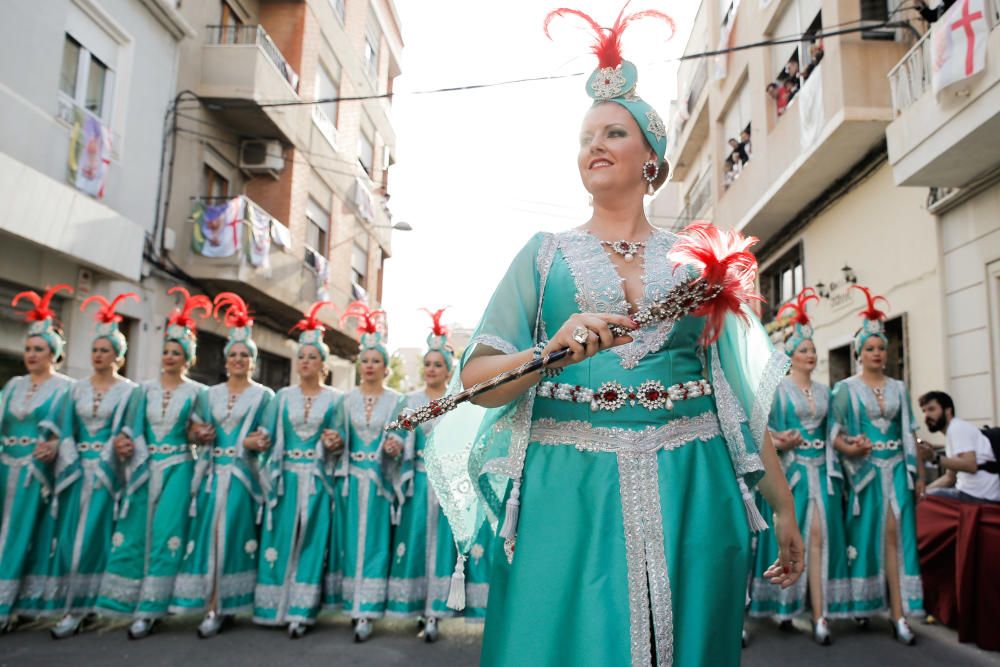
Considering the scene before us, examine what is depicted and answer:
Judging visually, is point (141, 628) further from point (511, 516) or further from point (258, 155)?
point (258, 155)

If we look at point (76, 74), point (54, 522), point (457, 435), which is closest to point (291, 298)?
point (76, 74)

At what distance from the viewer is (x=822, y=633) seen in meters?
5.18

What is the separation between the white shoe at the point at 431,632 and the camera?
525 cm

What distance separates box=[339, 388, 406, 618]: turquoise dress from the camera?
18.3ft

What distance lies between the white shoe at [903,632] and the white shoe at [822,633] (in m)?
0.45

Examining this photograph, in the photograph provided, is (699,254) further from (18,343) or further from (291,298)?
(291,298)

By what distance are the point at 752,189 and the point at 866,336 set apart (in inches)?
357

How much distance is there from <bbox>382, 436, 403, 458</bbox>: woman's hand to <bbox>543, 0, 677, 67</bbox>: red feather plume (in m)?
4.03

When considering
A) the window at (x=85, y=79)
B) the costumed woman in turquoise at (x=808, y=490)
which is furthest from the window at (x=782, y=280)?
the window at (x=85, y=79)

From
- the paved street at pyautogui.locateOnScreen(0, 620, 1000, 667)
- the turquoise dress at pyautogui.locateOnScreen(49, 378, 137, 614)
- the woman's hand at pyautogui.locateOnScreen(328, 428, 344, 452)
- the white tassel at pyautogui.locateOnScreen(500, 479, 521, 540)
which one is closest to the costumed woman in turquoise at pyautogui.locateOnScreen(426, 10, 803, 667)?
the white tassel at pyautogui.locateOnScreen(500, 479, 521, 540)

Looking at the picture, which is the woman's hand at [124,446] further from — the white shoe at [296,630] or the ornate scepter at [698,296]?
the ornate scepter at [698,296]

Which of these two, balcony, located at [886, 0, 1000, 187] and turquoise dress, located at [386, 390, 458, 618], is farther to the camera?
balcony, located at [886, 0, 1000, 187]

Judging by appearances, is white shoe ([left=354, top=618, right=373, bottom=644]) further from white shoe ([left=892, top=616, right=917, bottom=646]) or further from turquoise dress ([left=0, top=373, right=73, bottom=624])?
white shoe ([left=892, top=616, right=917, bottom=646])

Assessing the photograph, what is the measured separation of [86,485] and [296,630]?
194 centimetres
